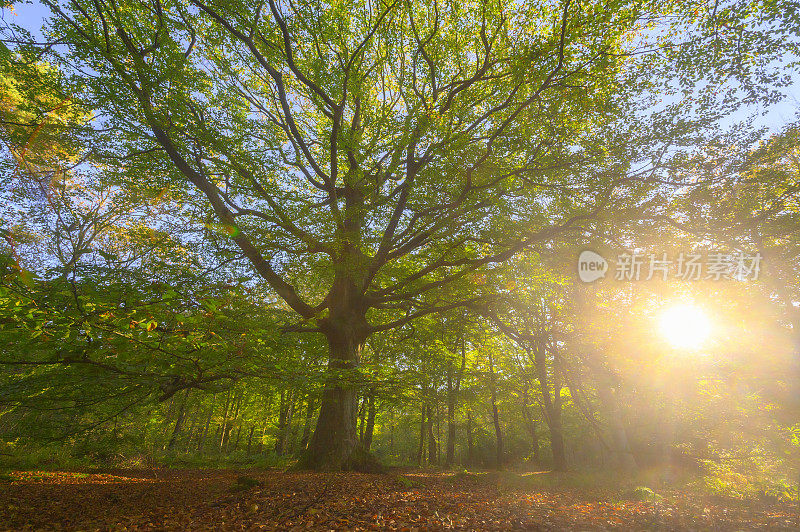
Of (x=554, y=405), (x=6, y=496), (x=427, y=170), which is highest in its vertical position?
(x=427, y=170)

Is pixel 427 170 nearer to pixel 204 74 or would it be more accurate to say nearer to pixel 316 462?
pixel 204 74

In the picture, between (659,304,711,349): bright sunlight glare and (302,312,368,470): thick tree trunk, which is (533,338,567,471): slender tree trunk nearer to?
(659,304,711,349): bright sunlight glare

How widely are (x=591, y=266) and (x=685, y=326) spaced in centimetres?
564

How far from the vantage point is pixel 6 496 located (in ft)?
16.9

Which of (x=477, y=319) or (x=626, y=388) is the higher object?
(x=477, y=319)

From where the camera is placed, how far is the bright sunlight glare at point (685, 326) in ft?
37.8

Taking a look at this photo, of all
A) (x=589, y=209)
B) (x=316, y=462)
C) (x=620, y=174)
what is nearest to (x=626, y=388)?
(x=589, y=209)

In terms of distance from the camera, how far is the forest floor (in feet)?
13.4

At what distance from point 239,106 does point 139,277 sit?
6.66 m

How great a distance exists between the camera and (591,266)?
991cm

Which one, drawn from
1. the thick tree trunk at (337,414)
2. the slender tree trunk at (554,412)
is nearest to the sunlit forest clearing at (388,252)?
the thick tree trunk at (337,414)

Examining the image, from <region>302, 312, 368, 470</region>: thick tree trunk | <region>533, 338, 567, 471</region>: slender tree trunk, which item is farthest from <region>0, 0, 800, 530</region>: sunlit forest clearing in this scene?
<region>533, 338, 567, 471</region>: slender tree trunk

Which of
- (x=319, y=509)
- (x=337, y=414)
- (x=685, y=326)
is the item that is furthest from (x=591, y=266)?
(x=319, y=509)

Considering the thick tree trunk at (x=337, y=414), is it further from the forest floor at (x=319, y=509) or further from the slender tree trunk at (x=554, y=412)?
the slender tree trunk at (x=554, y=412)
